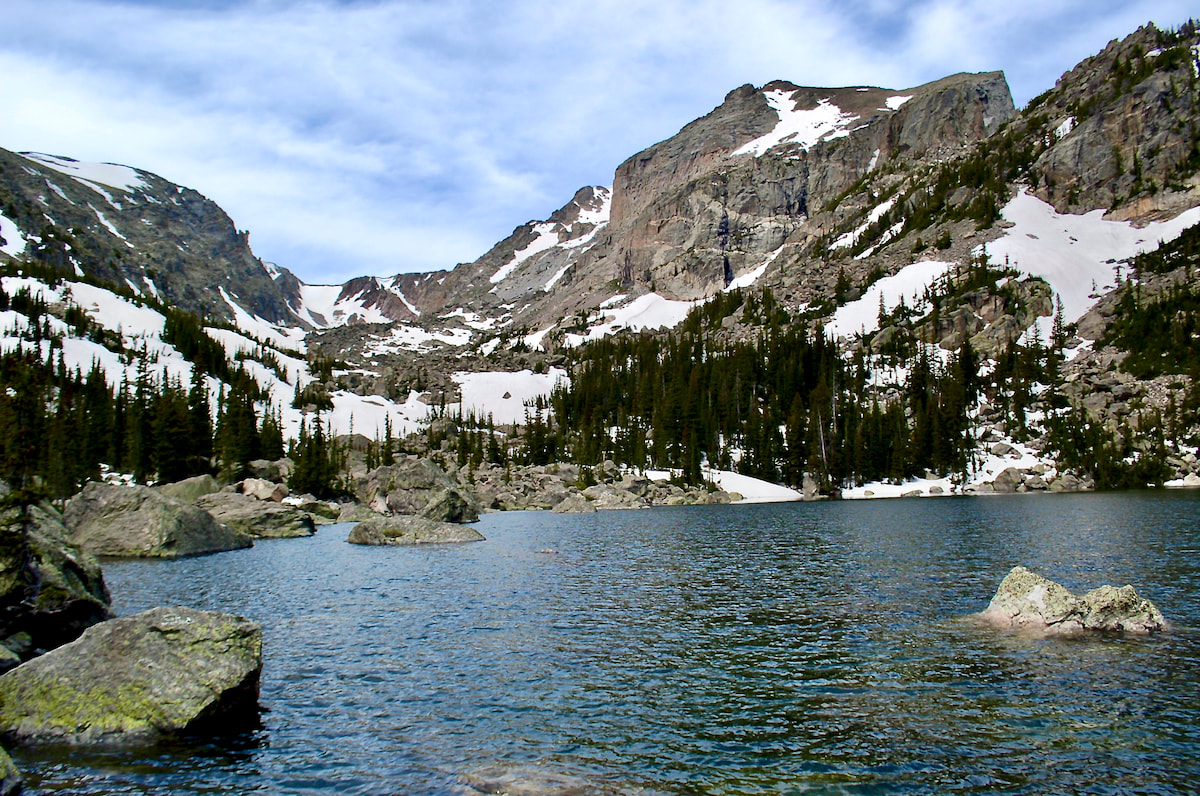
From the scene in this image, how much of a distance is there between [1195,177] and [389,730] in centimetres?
19456

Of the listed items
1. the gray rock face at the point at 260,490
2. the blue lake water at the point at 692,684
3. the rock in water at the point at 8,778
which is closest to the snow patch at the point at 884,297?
the gray rock face at the point at 260,490

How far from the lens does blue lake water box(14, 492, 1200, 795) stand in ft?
34.4

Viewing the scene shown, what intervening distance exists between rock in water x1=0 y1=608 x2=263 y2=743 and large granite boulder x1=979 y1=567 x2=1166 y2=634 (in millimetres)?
19247

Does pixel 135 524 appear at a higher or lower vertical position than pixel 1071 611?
Answer: higher

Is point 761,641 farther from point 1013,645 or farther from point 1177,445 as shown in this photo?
point 1177,445

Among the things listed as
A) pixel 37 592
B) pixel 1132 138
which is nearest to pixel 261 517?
pixel 37 592

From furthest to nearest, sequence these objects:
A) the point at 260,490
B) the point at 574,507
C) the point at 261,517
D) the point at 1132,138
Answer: the point at 1132,138, the point at 574,507, the point at 260,490, the point at 261,517

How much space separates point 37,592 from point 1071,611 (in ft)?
88.7

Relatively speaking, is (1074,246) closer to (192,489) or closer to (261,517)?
(261,517)

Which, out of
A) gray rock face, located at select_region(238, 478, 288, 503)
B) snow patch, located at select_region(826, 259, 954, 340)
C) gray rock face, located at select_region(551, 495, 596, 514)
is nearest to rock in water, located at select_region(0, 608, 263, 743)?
gray rock face, located at select_region(238, 478, 288, 503)

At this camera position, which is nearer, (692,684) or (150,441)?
(692,684)

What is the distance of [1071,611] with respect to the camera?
18656mm

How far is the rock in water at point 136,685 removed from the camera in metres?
12.1

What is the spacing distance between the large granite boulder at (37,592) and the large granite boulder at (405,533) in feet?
91.3
